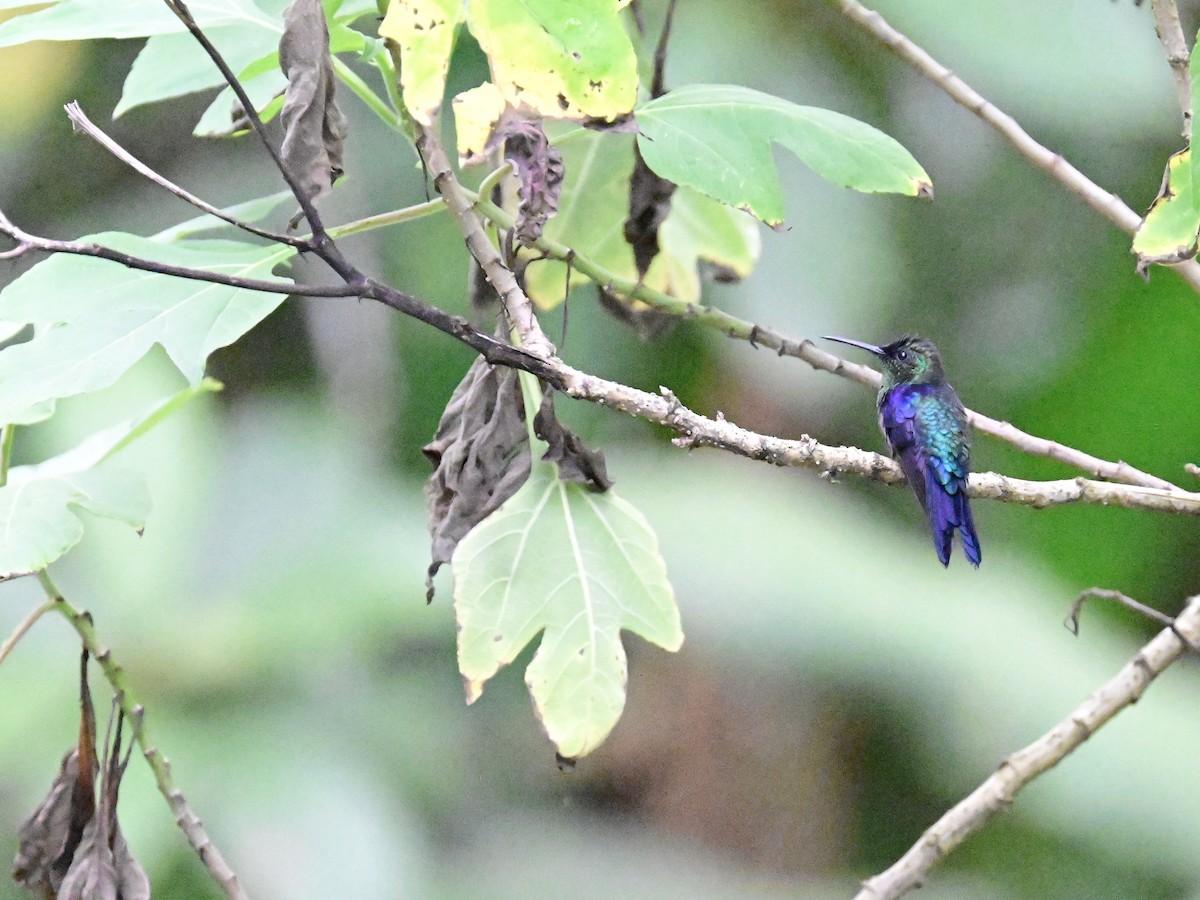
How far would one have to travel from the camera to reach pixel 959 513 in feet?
6.33

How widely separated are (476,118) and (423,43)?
0.09m

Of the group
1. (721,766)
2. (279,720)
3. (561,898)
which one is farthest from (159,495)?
(721,766)

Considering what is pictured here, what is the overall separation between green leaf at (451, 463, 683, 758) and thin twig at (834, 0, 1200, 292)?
0.79 meters

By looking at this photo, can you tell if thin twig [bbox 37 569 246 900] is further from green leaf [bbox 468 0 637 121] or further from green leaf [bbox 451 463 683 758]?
green leaf [bbox 468 0 637 121]

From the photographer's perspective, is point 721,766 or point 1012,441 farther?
point 721,766

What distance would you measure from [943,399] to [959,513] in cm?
33

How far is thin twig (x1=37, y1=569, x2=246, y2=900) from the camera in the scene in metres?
1.47

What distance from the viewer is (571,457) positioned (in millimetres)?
1492

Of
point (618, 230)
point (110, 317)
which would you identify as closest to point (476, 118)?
point (110, 317)

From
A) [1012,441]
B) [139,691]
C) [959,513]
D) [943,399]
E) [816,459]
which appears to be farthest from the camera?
[139,691]

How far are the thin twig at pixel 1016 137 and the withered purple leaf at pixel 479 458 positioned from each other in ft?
2.64

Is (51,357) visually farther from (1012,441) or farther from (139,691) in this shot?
(139,691)

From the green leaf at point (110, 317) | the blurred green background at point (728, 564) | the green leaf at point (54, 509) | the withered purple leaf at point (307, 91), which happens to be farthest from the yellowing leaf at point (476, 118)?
the blurred green background at point (728, 564)

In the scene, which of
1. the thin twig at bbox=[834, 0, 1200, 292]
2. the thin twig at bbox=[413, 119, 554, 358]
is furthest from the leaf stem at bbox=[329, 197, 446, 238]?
the thin twig at bbox=[834, 0, 1200, 292]
